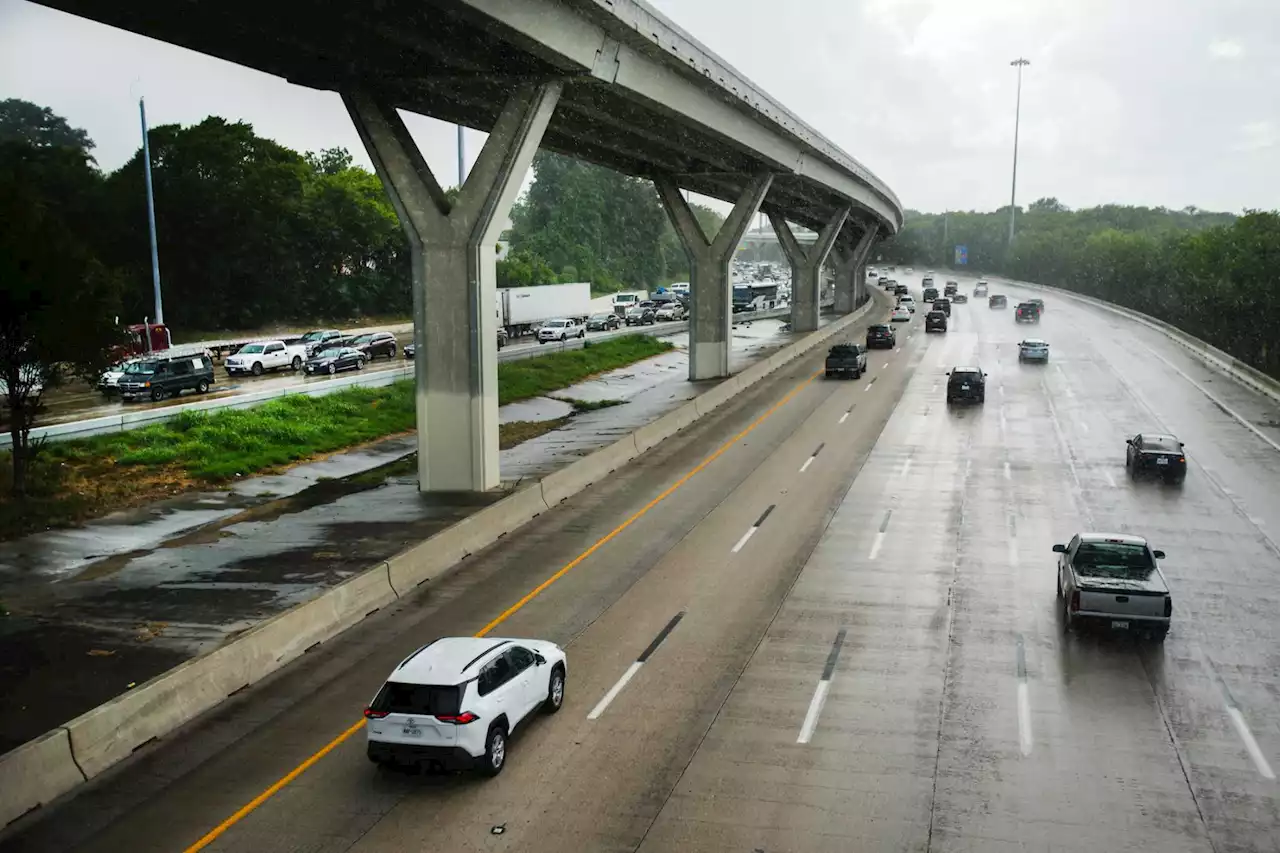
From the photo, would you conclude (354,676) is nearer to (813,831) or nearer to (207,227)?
(813,831)

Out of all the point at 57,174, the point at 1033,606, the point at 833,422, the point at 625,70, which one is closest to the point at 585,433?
the point at 833,422

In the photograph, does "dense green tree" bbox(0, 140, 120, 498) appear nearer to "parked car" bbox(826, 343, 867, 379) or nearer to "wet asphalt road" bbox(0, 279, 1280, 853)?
"wet asphalt road" bbox(0, 279, 1280, 853)

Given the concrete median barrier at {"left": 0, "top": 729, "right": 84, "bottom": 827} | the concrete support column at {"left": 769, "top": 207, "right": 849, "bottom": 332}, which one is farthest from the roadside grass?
the concrete support column at {"left": 769, "top": 207, "right": 849, "bottom": 332}

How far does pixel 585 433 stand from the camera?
130 feet

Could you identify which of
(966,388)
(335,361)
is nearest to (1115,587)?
(966,388)

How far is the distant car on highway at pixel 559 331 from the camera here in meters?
72.7

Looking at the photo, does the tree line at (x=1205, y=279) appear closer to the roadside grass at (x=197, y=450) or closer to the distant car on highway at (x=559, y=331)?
the distant car on highway at (x=559, y=331)

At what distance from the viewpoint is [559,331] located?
72.8 meters

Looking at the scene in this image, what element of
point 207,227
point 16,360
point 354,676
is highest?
point 207,227

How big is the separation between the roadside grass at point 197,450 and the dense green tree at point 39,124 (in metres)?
58.6

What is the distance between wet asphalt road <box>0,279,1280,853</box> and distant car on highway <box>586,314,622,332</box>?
2110 inches

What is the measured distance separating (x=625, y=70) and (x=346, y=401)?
19.0 metres

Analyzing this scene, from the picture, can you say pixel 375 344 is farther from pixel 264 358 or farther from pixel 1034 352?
pixel 1034 352

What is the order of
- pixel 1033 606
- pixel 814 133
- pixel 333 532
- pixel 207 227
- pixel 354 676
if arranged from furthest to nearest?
pixel 207 227 → pixel 814 133 → pixel 333 532 → pixel 1033 606 → pixel 354 676
